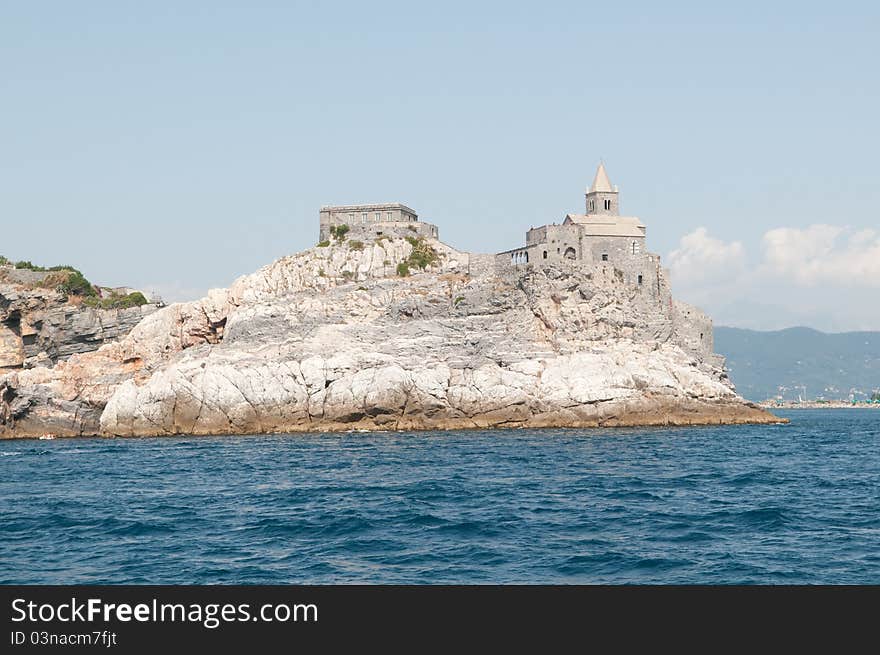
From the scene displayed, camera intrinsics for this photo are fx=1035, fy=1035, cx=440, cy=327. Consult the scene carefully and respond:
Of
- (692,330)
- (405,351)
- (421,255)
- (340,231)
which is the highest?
(340,231)

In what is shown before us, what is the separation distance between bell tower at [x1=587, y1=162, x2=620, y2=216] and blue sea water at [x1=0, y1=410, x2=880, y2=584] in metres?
44.5

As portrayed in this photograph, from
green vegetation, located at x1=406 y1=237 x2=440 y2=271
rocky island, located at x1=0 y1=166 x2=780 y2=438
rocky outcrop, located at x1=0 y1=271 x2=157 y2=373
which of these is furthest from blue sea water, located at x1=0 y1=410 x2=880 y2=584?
rocky outcrop, located at x1=0 y1=271 x2=157 y2=373

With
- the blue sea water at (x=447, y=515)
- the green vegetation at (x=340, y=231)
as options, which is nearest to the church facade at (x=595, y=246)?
the green vegetation at (x=340, y=231)

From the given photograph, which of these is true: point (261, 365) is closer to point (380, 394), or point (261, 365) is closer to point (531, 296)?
point (380, 394)

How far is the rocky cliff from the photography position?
77.2m

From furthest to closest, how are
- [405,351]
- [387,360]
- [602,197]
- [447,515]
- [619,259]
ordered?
[602,197]
[619,259]
[405,351]
[387,360]
[447,515]

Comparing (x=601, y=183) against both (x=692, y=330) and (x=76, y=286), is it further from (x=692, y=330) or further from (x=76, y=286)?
(x=76, y=286)

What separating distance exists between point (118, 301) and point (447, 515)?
7707 cm

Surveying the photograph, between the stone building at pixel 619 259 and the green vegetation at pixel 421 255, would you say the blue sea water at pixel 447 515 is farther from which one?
the green vegetation at pixel 421 255

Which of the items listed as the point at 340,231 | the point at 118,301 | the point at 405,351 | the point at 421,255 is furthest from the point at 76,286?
the point at 405,351

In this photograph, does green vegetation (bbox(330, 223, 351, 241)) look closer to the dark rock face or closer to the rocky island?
the rocky island

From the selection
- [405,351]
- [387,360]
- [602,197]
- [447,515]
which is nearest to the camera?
[447,515]

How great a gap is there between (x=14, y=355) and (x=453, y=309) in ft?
138

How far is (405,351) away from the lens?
80.4 metres
